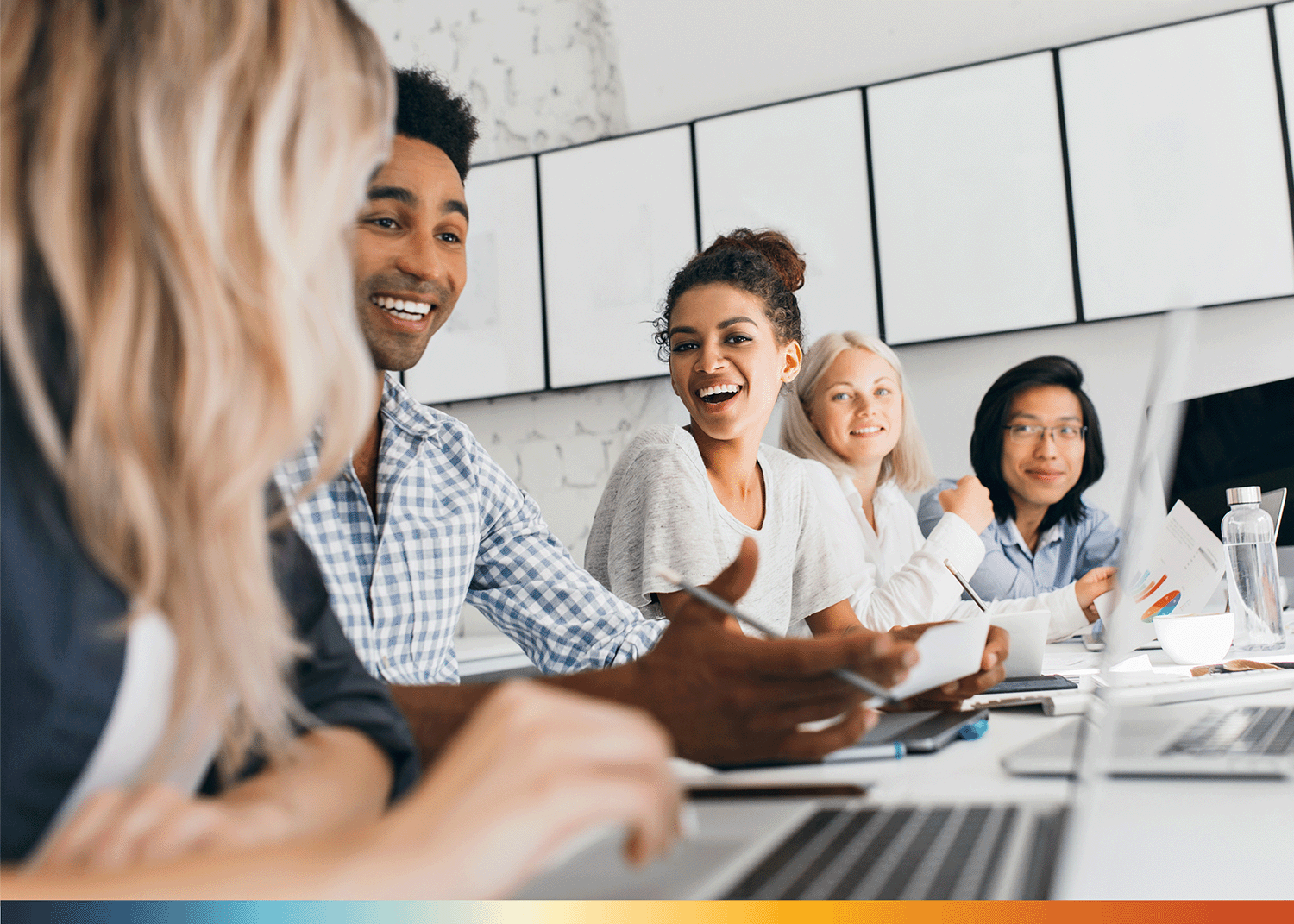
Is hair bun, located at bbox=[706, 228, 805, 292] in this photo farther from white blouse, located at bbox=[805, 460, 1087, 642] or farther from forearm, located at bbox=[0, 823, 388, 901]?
forearm, located at bbox=[0, 823, 388, 901]

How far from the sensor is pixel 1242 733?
697 millimetres

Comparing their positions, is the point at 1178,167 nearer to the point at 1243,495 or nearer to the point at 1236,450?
the point at 1236,450

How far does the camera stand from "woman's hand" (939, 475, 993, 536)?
181 cm

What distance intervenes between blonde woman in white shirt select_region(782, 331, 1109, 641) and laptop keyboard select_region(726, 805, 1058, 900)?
3.84ft

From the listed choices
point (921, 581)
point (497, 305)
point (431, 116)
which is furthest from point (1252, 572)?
point (497, 305)

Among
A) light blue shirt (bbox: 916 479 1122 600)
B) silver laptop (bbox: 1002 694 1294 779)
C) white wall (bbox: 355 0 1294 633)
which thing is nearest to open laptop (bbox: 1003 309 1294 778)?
silver laptop (bbox: 1002 694 1294 779)

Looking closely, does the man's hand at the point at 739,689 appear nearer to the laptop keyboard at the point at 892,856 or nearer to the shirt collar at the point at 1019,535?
the laptop keyboard at the point at 892,856

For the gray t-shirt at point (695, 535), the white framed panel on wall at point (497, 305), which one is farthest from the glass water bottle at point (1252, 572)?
the white framed panel on wall at point (497, 305)

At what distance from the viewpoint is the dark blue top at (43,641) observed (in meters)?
0.37

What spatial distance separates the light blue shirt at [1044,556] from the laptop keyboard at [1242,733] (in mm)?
1279

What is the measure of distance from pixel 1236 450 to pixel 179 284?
5.49ft

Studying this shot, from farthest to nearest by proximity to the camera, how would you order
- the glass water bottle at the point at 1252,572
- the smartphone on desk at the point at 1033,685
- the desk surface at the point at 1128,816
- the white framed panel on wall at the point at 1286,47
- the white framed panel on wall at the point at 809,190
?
the white framed panel on wall at the point at 809,190
the white framed panel on wall at the point at 1286,47
the glass water bottle at the point at 1252,572
the smartphone on desk at the point at 1033,685
the desk surface at the point at 1128,816

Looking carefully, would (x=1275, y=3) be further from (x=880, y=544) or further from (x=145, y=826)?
(x=145, y=826)

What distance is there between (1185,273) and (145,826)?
99.1 inches
